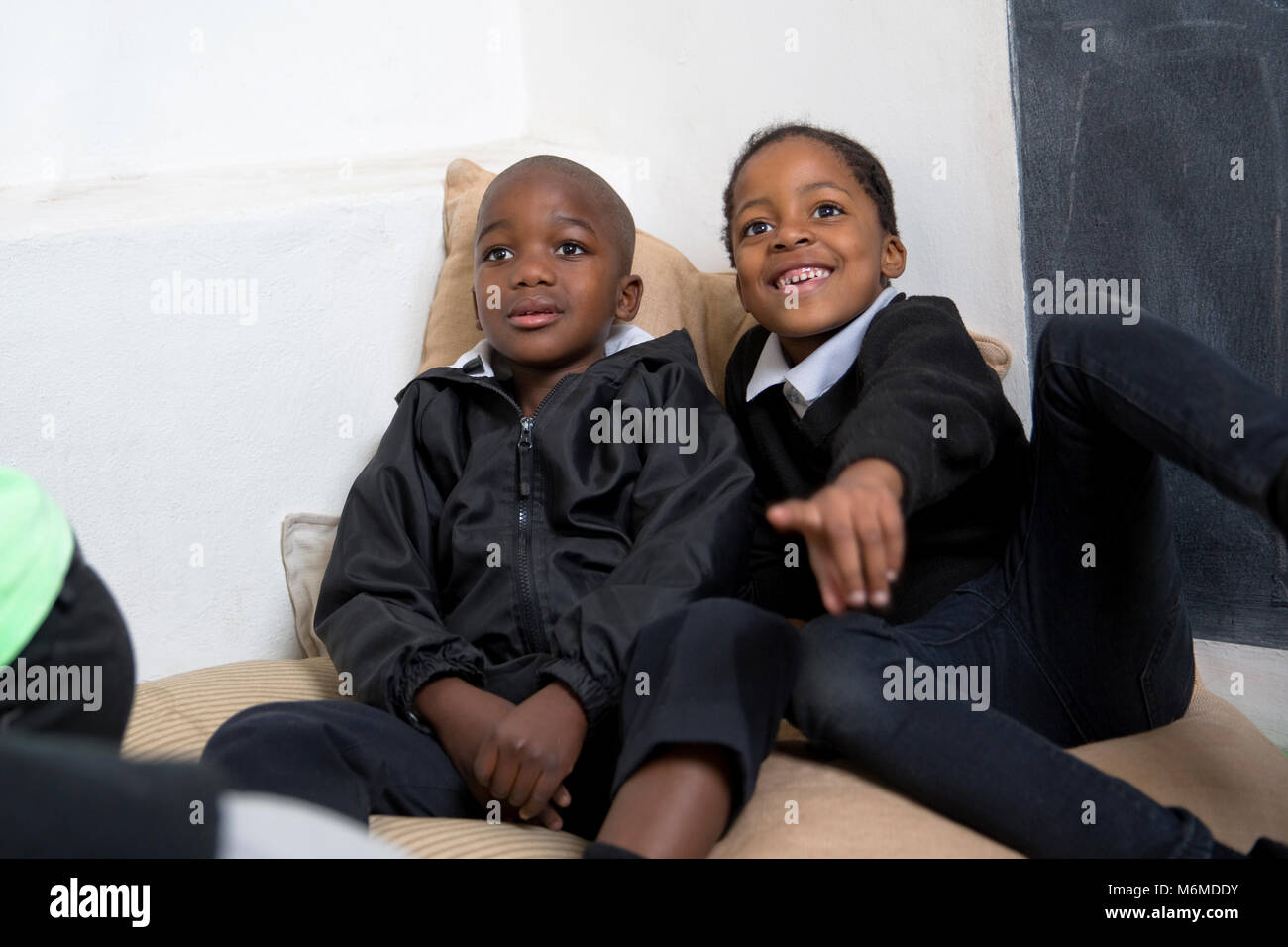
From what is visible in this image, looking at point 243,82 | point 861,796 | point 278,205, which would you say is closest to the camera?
point 861,796

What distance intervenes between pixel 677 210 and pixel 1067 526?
36.8 inches

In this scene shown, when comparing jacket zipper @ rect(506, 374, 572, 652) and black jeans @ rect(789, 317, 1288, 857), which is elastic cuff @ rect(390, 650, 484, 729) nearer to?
jacket zipper @ rect(506, 374, 572, 652)

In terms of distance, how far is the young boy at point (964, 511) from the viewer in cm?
81

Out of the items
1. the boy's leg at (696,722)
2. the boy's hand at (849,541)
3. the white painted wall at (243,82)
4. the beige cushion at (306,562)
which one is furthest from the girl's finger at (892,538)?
the white painted wall at (243,82)

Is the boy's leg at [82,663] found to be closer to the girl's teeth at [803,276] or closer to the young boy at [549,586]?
the young boy at [549,586]

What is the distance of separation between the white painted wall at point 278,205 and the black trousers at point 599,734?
0.48m

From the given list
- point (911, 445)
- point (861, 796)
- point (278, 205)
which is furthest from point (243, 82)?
point (861, 796)

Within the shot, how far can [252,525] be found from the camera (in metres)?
1.42

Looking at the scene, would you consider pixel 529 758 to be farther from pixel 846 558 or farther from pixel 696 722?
pixel 846 558

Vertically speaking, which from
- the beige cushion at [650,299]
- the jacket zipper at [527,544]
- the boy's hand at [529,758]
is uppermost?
the beige cushion at [650,299]

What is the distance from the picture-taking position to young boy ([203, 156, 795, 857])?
870mm

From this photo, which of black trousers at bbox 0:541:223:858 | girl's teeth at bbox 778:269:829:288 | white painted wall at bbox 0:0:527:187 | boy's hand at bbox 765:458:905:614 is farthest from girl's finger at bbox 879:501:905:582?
white painted wall at bbox 0:0:527:187

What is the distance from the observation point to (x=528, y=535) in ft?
3.77

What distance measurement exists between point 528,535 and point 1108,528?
1.80ft
